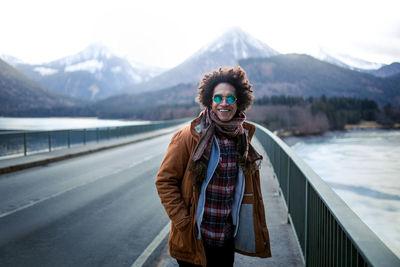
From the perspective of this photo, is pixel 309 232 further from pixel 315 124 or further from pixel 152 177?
pixel 315 124

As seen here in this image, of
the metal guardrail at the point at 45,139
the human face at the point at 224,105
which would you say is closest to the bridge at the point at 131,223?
the human face at the point at 224,105

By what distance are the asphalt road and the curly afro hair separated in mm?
2674

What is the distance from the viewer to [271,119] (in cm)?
13262

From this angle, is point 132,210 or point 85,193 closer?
point 132,210

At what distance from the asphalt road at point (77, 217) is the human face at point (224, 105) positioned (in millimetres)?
2722

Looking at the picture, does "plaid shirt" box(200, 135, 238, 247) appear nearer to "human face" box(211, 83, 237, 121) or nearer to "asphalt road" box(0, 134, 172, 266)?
"human face" box(211, 83, 237, 121)

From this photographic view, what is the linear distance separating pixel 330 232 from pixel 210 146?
3.78 ft

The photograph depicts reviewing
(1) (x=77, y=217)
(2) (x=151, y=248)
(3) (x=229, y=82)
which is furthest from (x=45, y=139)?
(3) (x=229, y=82)

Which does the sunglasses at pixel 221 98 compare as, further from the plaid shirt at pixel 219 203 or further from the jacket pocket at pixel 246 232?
the jacket pocket at pixel 246 232

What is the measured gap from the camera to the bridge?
2.42 meters

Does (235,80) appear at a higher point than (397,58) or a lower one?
lower

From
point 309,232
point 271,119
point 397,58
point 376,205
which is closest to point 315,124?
point 271,119

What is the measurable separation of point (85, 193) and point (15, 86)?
426 feet

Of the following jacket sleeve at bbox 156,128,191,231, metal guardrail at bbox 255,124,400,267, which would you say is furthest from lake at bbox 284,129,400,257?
jacket sleeve at bbox 156,128,191,231
